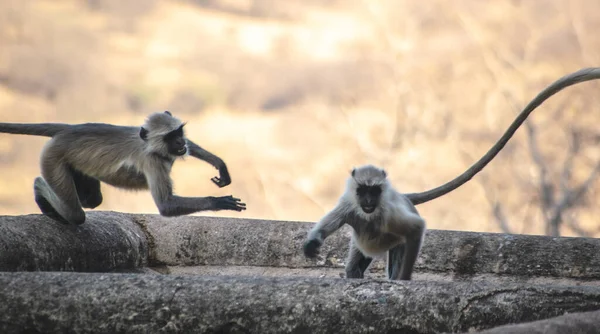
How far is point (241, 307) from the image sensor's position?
123 inches

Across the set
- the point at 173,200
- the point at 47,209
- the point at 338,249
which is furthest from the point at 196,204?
the point at 338,249

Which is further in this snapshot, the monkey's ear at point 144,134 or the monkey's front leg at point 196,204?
the monkey's ear at point 144,134

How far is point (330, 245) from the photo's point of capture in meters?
5.95

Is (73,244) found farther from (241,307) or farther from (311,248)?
(241,307)

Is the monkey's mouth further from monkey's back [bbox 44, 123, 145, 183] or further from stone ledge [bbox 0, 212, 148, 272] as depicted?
stone ledge [bbox 0, 212, 148, 272]

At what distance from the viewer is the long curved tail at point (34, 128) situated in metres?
4.88

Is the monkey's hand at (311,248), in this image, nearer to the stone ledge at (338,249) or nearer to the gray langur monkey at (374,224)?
the gray langur monkey at (374,224)

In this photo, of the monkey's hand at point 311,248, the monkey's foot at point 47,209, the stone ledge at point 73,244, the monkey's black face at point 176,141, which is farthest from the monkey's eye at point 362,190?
the monkey's foot at point 47,209

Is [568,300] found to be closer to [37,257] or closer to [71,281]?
[71,281]

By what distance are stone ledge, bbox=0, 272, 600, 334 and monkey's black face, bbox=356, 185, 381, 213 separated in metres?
1.22

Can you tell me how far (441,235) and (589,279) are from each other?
95cm

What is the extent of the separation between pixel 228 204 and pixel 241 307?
1552 millimetres

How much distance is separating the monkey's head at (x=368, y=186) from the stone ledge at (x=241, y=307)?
123 centimetres

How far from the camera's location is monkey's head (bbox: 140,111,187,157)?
4.83m
